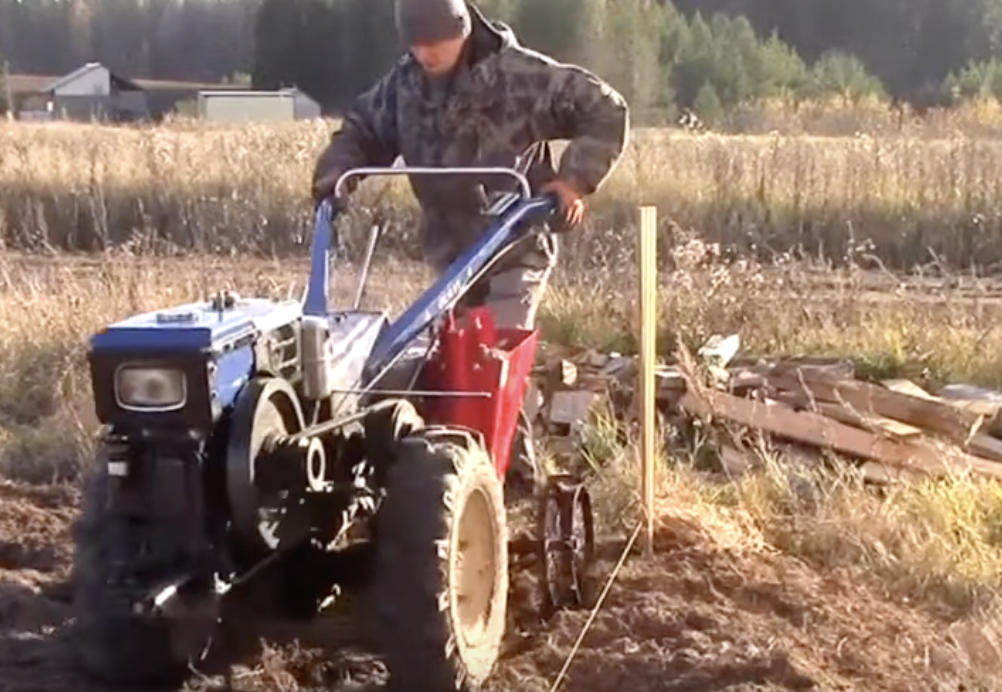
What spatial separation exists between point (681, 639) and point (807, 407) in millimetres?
3131

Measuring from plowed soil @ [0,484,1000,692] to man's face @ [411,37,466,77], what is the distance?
1.66 m

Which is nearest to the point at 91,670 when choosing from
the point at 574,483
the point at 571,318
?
the point at 574,483

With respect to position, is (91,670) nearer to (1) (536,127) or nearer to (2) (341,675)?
(2) (341,675)

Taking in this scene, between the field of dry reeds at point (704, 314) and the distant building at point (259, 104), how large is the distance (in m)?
19.9

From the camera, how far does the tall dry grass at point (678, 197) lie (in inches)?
570

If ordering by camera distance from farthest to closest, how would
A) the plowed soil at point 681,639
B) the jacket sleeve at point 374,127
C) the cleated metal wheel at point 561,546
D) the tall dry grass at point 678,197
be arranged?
1. the tall dry grass at point 678,197
2. the jacket sleeve at point 374,127
3. the cleated metal wheel at point 561,546
4. the plowed soil at point 681,639

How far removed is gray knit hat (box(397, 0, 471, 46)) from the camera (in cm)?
588

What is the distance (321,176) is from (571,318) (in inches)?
158

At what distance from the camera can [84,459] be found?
747 cm

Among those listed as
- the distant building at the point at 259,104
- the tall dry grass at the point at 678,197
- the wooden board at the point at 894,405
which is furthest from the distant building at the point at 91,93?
the wooden board at the point at 894,405

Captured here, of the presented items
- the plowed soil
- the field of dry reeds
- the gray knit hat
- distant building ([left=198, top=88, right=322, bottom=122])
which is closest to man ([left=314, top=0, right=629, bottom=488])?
the gray knit hat

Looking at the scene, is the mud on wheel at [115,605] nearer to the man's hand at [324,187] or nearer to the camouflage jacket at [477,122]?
the man's hand at [324,187]

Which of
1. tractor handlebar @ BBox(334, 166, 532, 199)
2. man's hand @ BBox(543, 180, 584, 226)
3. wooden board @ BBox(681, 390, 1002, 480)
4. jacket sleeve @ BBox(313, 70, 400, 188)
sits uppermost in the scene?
jacket sleeve @ BBox(313, 70, 400, 188)

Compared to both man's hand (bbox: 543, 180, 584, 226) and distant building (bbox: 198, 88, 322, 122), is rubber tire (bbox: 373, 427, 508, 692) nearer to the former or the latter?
man's hand (bbox: 543, 180, 584, 226)
